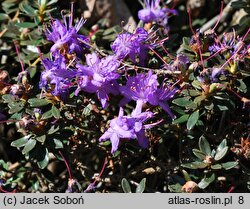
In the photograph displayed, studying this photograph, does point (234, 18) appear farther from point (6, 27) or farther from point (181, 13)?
point (6, 27)

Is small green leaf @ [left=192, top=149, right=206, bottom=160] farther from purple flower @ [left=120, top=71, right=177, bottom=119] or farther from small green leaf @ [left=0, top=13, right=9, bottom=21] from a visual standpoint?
small green leaf @ [left=0, top=13, right=9, bottom=21]

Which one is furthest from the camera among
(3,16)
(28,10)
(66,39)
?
(3,16)

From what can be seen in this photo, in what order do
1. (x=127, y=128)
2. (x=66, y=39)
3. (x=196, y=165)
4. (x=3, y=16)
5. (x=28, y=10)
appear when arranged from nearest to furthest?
(x=127, y=128), (x=196, y=165), (x=66, y=39), (x=28, y=10), (x=3, y=16)

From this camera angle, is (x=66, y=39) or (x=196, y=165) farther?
(x=66, y=39)

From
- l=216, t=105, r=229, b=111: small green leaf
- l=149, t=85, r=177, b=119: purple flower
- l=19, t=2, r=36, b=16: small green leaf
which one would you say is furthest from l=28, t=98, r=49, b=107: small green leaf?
l=216, t=105, r=229, b=111: small green leaf

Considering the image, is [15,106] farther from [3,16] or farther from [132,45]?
[3,16]

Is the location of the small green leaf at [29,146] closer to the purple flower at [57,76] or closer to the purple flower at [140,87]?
the purple flower at [57,76]

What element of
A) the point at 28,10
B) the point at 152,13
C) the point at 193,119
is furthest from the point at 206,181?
the point at 28,10
